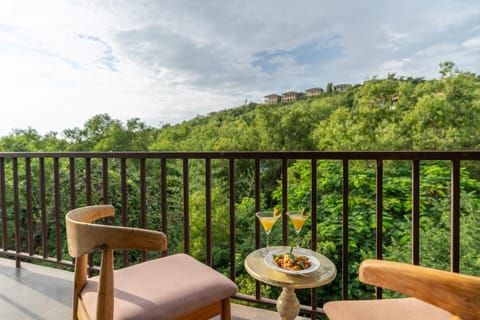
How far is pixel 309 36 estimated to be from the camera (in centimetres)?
919

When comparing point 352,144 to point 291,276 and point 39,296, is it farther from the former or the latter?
point 39,296

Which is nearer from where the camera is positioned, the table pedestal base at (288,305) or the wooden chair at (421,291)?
the wooden chair at (421,291)

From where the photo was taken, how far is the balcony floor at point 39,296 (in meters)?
1.73

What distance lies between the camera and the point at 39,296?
1.94 metres

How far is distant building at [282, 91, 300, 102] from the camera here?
11.2 meters

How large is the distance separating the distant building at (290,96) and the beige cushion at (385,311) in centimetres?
1076

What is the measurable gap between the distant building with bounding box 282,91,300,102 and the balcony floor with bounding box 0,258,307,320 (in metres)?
10.2

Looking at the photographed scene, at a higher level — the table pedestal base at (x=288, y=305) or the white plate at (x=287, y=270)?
the white plate at (x=287, y=270)

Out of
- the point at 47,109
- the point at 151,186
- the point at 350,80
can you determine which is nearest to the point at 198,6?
the point at 47,109

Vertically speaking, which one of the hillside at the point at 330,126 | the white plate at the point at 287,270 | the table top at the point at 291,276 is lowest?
the table top at the point at 291,276

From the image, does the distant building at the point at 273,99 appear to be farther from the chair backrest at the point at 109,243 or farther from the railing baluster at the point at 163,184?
the chair backrest at the point at 109,243

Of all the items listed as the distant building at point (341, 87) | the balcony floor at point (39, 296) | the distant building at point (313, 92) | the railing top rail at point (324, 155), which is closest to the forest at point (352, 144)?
the distant building at point (341, 87)

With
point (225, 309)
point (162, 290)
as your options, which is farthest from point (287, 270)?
point (162, 290)

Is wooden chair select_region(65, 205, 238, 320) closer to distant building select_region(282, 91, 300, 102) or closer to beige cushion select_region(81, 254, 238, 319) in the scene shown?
beige cushion select_region(81, 254, 238, 319)
